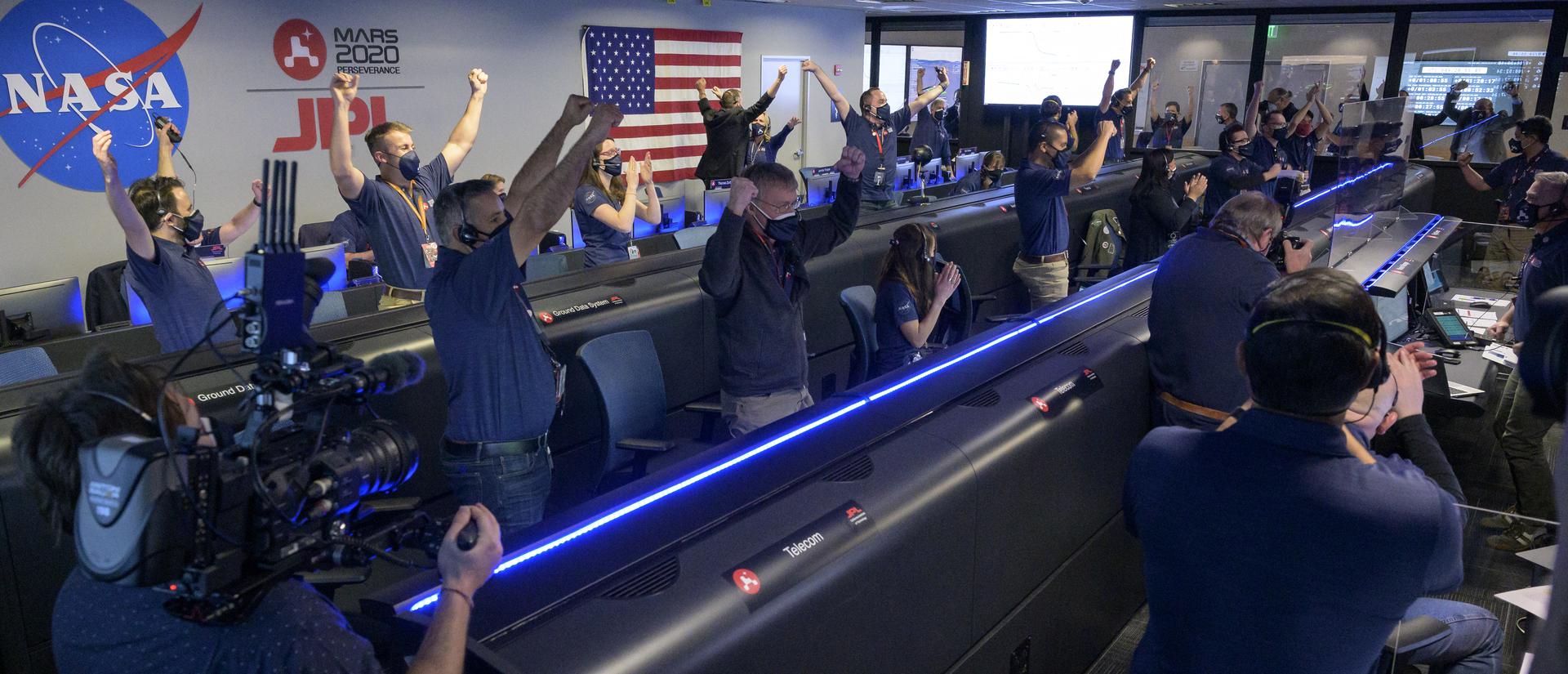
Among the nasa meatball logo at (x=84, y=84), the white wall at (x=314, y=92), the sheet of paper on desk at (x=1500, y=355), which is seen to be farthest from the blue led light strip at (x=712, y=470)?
the white wall at (x=314, y=92)

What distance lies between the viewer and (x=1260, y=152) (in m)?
8.85

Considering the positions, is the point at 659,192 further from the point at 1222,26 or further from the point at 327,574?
the point at 1222,26

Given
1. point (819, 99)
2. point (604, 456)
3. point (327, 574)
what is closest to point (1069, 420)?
point (604, 456)

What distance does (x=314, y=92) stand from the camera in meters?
7.26

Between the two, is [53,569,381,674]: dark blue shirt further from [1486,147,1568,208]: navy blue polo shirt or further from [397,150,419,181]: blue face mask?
[1486,147,1568,208]: navy blue polo shirt

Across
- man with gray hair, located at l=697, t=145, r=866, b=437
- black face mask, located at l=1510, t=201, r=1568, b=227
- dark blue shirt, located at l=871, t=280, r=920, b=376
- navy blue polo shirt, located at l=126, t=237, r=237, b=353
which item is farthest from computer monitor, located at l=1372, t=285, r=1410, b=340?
navy blue polo shirt, located at l=126, t=237, r=237, b=353

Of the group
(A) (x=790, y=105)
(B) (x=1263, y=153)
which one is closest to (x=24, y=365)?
(B) (x=1263, y=153)

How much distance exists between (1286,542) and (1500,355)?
363 cm

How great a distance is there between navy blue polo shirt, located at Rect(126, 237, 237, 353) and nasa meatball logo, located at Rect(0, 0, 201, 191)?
3524 mm

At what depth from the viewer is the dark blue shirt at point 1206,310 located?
2891 millimetres

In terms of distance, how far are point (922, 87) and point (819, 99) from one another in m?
4.11

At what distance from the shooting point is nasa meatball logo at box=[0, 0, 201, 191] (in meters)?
5.75

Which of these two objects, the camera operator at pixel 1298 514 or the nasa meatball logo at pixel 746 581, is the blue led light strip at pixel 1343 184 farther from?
the nasa meatball logo at pixel 746 581

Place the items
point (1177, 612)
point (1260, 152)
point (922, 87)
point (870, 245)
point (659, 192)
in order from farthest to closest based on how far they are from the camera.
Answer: point (922, 87) → point (1260, 152) → point (659, 192) → point (870, 245) → point (1177, 612)
